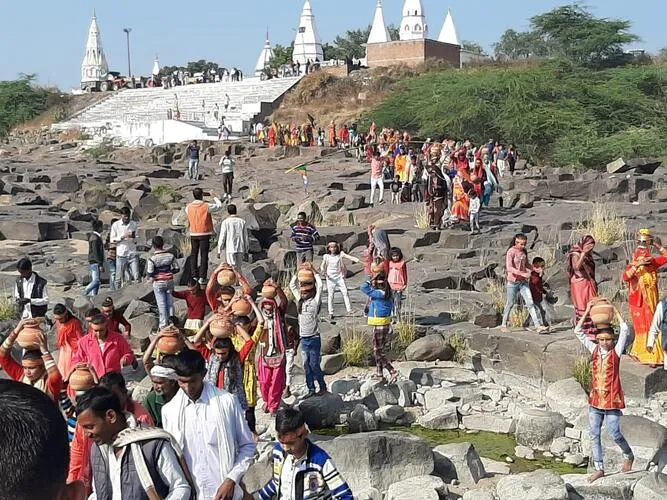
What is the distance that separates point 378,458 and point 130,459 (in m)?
3.05

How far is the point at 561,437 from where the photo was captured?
7395mm

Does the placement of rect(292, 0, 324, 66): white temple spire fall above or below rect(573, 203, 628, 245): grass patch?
above

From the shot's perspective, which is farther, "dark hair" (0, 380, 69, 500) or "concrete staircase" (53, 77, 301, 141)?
"concrete staircase" (53, 77, 301, 141)

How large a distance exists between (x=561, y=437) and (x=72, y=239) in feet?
45.1

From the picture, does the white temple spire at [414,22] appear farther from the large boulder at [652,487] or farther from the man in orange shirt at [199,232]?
the large boulder at [652,487]

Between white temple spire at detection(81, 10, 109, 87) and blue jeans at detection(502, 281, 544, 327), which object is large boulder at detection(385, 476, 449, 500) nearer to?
blue jeans at detection(502, 281, 544, 327)

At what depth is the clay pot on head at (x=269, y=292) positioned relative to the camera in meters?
7.67

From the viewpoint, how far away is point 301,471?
161 inches

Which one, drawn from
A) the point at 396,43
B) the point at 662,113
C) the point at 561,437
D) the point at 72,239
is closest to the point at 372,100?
the point at 396,43

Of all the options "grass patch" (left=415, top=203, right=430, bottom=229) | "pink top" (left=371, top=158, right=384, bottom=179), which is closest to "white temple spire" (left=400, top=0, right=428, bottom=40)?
"pink top" (left=371, top=158, right=384, bottom=179)

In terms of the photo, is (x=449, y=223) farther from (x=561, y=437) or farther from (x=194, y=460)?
(x=194, y=460)

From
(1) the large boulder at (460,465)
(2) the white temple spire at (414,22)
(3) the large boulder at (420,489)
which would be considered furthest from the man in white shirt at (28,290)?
(2) the white temple spire at (414,22)

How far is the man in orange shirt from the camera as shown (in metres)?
12.4

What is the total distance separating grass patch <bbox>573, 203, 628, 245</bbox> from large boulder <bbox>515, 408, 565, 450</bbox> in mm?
7287
